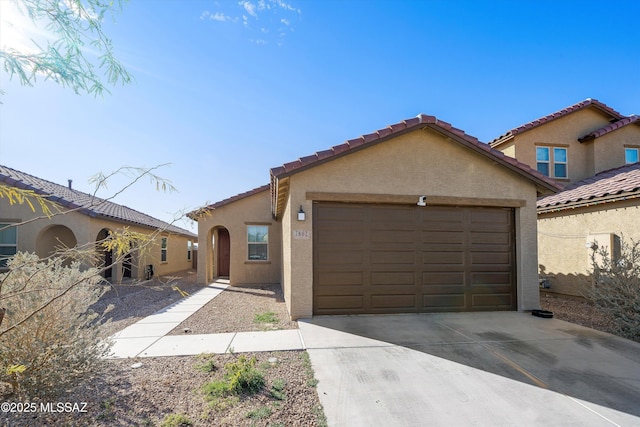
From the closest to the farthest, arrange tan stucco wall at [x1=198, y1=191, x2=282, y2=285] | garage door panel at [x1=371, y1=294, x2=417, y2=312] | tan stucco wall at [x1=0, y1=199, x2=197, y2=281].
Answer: garage door panel at [x1=371, y1=294, x2=417, y2=312] → tan stucco wall at [x1=0, y1=199, x2=197, y2=281] → tan stucco wall at [x1=198, y1=191, x2=282, y2=285]

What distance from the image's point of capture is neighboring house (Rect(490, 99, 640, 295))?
28.3 ft

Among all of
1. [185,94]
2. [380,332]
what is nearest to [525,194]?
[380,332]

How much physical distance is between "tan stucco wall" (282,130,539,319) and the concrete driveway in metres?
1.30

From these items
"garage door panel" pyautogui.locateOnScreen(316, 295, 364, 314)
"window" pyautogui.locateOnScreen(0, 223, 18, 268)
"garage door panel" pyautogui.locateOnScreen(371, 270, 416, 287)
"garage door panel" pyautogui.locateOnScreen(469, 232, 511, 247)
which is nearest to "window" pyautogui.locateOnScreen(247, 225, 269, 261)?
"garage door panel" pyautogui.locateOnScreen(316, 295, 364, 314)

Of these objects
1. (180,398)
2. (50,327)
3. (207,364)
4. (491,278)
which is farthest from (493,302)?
(50,327)

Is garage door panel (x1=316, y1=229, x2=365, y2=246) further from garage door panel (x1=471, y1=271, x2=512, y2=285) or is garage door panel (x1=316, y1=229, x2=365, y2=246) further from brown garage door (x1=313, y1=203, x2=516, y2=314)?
garage door panel (x1=471, y1=271, x2=512, y2=285)

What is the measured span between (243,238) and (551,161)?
14303 mm

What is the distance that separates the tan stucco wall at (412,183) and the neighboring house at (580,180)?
8.57 feet

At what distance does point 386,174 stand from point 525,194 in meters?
4.00

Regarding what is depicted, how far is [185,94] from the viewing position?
20.8 ft

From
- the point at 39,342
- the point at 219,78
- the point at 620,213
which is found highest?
the point at 219,78

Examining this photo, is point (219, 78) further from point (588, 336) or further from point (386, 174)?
point (588, 336)

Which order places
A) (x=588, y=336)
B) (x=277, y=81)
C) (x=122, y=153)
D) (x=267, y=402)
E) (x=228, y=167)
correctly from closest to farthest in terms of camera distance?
(x=267, y=402)
(x=122, y=153)
(x=588, y=336)
(x=277, y=81)
(x=228, y=167)

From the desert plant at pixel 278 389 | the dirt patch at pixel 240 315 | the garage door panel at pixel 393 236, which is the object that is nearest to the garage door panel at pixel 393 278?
the garage door panel at pixel 393 236
